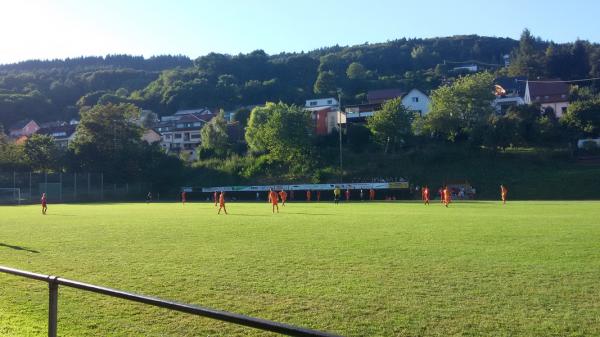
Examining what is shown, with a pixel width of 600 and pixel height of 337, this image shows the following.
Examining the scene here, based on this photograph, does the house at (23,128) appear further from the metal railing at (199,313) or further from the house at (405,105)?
the metal railing at (199,313)

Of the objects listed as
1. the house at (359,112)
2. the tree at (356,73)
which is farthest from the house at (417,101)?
the tree at (356,73)

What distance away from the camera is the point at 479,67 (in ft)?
496

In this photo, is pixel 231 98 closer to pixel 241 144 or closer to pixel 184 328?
pixel 241 144

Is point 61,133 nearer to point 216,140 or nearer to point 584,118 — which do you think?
point 216,140

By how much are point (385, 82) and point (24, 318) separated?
121907mm

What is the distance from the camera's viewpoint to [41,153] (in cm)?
6538

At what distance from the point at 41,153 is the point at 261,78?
93.3m

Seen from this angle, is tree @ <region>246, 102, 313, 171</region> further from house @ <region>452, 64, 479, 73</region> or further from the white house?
house @ <region>452, 64, 479, 73</region>

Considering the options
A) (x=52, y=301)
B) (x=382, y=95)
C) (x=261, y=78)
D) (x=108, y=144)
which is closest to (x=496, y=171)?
(x=382, y=95)

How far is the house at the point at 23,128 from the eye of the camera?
404ft

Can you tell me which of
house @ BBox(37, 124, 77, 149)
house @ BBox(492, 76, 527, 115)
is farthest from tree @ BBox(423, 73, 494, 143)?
house @ BBox(37, 124, 77, 149)

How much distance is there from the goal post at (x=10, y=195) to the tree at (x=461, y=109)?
154ft

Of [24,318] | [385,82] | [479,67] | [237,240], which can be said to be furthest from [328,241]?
[479,67]

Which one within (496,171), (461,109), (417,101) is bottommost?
(496,171)
